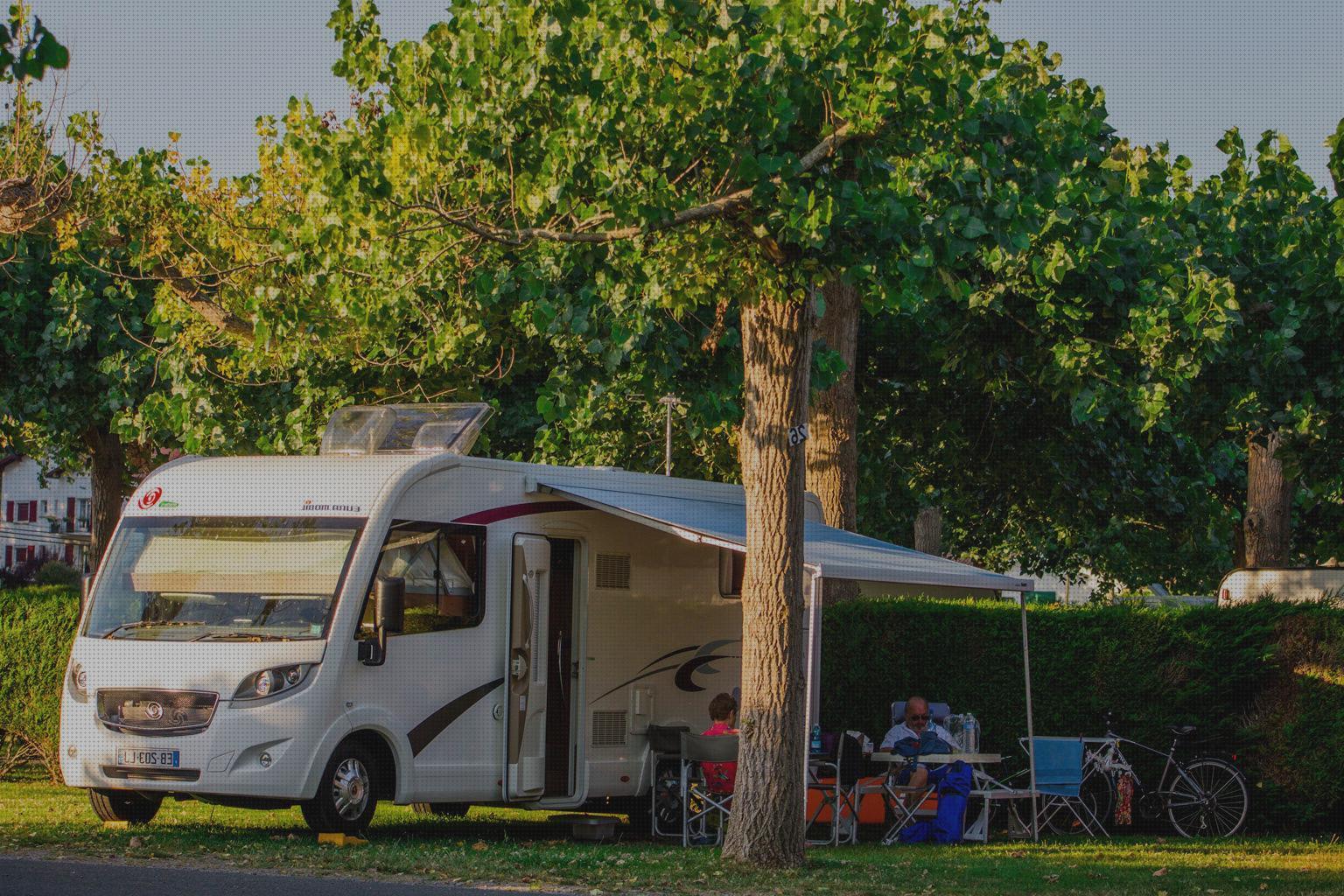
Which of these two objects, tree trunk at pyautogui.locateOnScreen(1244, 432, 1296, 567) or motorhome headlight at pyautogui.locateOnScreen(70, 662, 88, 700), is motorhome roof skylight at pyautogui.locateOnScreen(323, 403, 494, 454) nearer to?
motorhome headlight at pyautogui.locateOnScreen(70, 662, 88, 700)

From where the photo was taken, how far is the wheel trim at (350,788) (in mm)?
11719

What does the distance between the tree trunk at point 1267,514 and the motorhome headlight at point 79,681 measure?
13.8m

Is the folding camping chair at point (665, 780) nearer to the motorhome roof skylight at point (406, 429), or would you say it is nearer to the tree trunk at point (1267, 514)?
the motorhome roof skylight at point (406, 429)

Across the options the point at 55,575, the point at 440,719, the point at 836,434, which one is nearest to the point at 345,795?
the point at 440,719

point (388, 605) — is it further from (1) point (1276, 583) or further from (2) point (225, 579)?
(1) point (1276, 583)

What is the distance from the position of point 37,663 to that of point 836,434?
7.85 metres

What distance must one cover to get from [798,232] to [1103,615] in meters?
6.93

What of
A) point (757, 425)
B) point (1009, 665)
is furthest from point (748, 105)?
point (1009, 665)

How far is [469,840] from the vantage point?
12.9 meters

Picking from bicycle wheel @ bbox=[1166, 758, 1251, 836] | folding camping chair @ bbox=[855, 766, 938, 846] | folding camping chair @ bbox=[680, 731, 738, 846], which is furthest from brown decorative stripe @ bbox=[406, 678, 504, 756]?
bicycle wheel @ bbox=[1166, 758, 1251, 836]

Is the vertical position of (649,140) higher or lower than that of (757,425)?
higher

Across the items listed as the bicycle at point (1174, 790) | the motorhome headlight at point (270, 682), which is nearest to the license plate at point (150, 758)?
the motorhome headlight at point (270, 682)

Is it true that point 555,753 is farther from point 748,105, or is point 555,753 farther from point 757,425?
point 748,105

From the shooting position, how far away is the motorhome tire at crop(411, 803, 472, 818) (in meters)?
14.5
